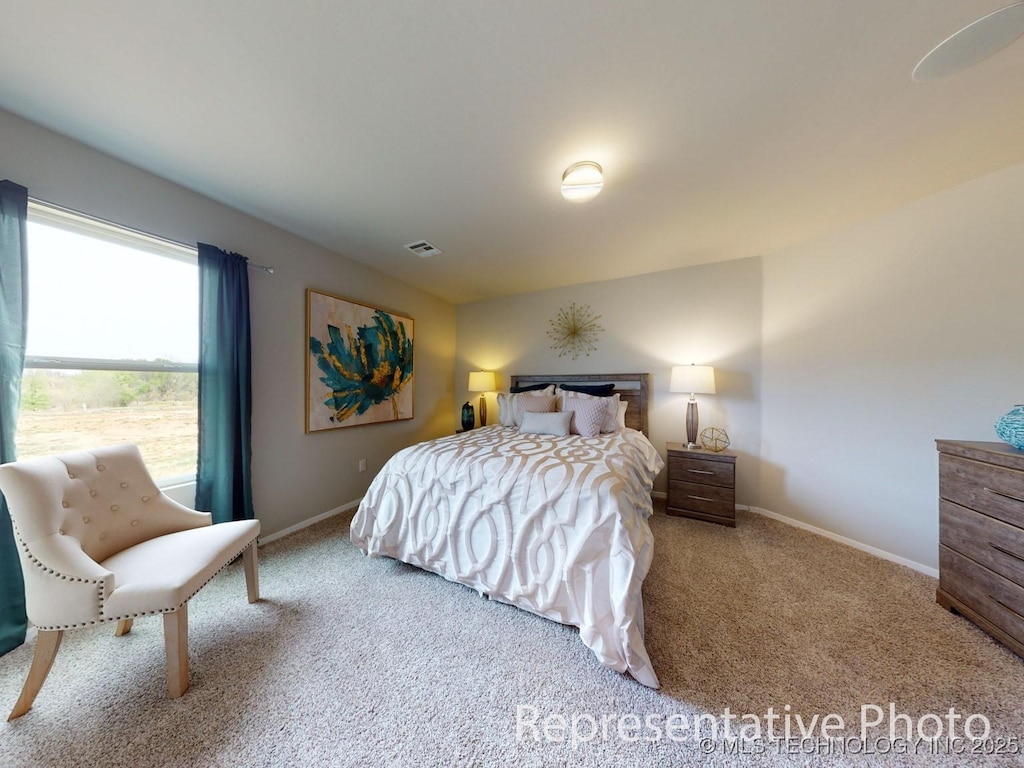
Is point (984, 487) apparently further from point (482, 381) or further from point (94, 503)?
point (94, 503)

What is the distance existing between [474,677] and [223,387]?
228cm

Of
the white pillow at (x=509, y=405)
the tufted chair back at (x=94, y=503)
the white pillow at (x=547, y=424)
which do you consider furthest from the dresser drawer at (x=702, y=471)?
the tufted chair back at (x=94, y=503)

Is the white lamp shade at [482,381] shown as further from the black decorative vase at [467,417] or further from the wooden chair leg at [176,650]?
the wooden chair leg at [176,650]

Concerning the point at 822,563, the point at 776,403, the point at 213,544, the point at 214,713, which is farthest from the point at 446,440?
the point at 776,403

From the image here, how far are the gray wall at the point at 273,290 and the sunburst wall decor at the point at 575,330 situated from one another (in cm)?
167

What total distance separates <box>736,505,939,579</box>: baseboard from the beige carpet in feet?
0.56

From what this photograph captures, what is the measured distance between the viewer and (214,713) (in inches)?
45.6

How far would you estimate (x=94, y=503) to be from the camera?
54.3 inches

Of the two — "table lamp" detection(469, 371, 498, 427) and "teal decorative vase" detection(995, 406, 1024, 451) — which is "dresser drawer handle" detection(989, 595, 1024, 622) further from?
"table lamp" detection(469, 371, 498, 427)

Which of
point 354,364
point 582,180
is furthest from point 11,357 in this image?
point 582,180

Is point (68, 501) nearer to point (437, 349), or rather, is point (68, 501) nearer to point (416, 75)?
point (416, 75)

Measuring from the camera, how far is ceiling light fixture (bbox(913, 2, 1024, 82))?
3.37ft

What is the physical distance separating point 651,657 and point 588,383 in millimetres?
2510

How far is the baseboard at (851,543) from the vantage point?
200cm
